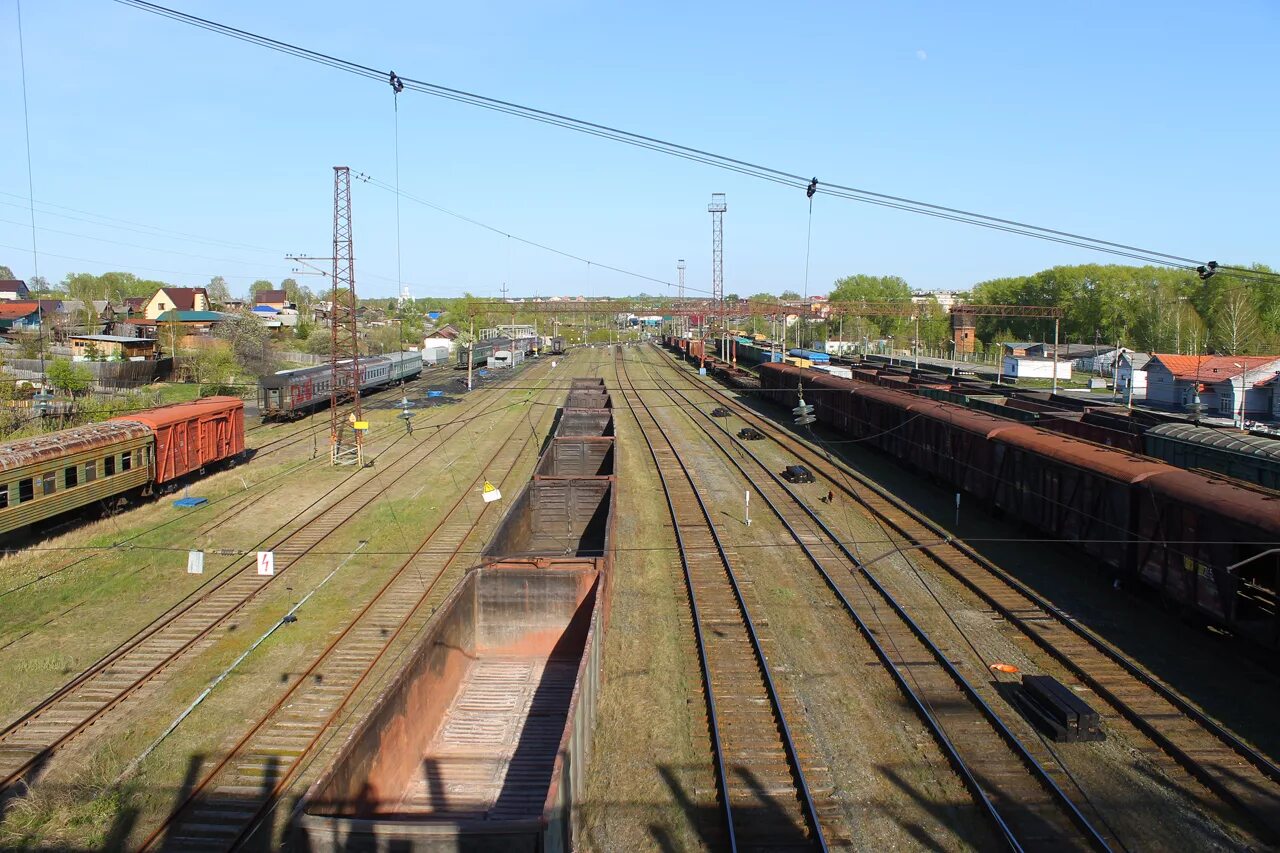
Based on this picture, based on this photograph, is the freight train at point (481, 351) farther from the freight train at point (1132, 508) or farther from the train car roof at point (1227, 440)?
the train car roof at point (1227, 440)

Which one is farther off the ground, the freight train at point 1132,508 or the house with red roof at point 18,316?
the house with red roof at point 18,316

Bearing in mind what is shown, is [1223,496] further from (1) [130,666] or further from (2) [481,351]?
(2) [481,351]

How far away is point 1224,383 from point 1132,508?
4201 cm

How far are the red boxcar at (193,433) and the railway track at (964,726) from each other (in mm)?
21802

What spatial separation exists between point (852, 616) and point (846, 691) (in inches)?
134

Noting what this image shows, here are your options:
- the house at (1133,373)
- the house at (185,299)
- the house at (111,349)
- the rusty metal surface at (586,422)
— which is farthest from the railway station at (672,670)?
the house at (185,299)

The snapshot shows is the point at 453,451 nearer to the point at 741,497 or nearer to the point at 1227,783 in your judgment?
the point at 741,497

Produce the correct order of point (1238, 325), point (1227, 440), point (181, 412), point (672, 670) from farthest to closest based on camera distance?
point (1238, 325), point (181, 412), point (1227, 440), point (672, 670)

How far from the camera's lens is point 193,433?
1162 inches

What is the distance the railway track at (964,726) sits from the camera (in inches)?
389

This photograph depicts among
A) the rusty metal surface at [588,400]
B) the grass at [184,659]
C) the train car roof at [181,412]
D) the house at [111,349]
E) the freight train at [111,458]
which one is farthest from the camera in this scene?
the house at [111,349]

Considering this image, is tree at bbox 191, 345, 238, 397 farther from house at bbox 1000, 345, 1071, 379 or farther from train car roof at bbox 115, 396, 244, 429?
house at bbox 1000, 345, 1071, 379

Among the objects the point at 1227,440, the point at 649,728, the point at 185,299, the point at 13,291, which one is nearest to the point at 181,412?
the point at 649,728

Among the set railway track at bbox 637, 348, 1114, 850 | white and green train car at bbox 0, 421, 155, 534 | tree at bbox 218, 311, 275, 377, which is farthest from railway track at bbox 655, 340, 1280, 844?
tree at bbox 218, 311, 275, 377
